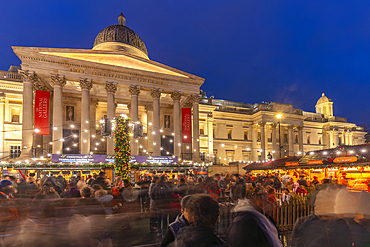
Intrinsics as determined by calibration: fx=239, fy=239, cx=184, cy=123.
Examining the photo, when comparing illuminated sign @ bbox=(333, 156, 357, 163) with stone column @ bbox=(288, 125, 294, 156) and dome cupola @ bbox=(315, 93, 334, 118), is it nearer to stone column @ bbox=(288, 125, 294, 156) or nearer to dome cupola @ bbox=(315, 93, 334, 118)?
stone column @ bbox=(288, 125, 294, 156)

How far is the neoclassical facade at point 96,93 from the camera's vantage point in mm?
23109

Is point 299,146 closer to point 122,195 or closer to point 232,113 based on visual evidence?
point 232,113

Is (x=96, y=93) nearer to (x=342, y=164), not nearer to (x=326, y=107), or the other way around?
(x=342, y=164)

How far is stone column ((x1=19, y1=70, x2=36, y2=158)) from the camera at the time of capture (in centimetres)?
2184

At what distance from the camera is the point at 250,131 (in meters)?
43.6

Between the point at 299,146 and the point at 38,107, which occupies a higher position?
the point at 38,107

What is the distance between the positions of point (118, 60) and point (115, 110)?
7.52 meters

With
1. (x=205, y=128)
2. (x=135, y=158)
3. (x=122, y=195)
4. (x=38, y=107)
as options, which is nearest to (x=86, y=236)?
(x=122, y=195)

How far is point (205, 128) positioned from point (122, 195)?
3005cm

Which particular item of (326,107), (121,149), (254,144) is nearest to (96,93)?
(121,149)

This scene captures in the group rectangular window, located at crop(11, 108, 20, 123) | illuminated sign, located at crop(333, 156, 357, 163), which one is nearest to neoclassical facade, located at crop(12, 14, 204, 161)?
rectangular window, located at crop(11, 108, 20, 123)

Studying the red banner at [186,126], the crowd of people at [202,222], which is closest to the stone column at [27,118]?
the red banner at [186,126]

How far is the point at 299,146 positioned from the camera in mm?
44156

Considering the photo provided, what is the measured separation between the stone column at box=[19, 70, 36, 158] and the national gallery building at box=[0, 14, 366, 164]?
0.26 feet
